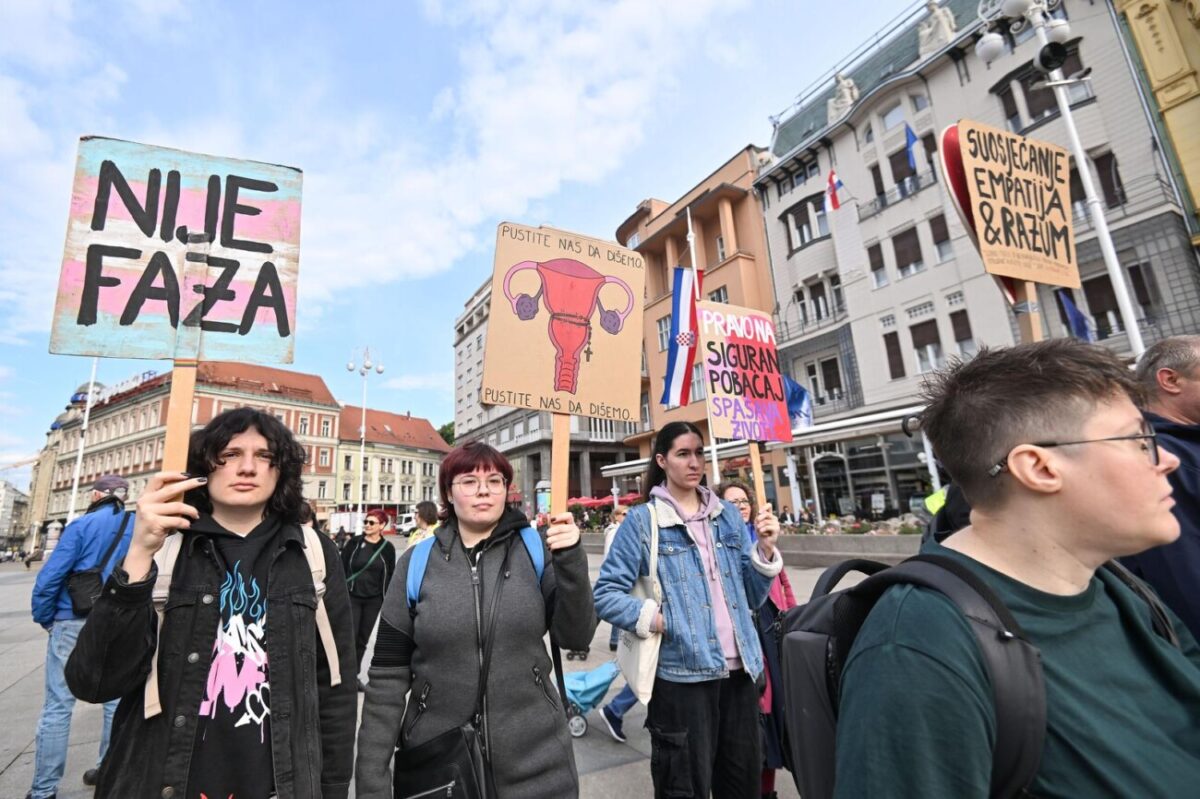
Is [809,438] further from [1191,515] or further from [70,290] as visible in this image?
[70,290]

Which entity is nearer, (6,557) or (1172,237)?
(1172,237)

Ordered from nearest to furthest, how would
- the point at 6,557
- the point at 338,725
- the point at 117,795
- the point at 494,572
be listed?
1. the point at 117,795
2. the point at 338,725
3. the point at 494,572
4. the point at 6,557

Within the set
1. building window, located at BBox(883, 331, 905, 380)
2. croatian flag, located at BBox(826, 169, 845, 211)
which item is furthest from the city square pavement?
croatian flag, located at BBox(826, 169, 845, 211)

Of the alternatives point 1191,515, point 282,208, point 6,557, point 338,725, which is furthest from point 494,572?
point 6,557

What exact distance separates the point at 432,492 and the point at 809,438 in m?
56.1

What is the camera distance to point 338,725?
2.05 meters

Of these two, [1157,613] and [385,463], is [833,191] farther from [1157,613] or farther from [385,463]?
[385,463]

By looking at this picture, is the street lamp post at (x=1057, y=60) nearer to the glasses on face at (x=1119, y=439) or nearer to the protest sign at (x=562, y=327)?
the protest sign at (x=562, y=327)

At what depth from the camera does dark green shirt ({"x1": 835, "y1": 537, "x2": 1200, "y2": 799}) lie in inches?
35.5

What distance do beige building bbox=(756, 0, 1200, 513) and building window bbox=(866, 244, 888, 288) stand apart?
4 centimetres

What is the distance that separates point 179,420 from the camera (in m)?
2.04

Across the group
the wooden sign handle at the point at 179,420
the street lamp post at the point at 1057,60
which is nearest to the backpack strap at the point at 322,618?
the wooden sign handle at the point at 179,420

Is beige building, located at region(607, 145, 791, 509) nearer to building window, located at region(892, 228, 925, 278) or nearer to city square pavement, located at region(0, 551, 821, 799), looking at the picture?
building window, located at region(892, 228, 925, 278)

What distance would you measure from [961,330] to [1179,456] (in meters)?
17.8
